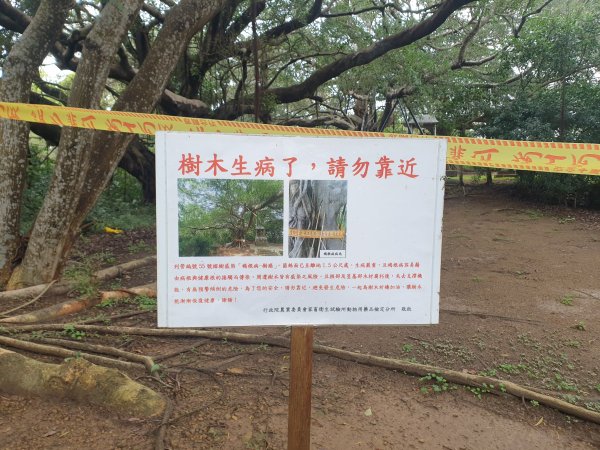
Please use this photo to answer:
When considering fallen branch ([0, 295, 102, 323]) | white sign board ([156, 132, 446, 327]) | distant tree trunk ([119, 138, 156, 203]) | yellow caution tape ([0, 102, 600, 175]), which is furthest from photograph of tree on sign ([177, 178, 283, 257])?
distant tree trunk ([119, 138, 156, 203])

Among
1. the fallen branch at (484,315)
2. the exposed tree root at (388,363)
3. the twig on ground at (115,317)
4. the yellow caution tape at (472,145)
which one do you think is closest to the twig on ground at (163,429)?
the exposed tree root at (388,363)

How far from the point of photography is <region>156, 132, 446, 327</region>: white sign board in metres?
1.74

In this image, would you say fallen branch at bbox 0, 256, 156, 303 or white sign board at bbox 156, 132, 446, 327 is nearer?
white sign board at bbox 156, 132, 446, 327

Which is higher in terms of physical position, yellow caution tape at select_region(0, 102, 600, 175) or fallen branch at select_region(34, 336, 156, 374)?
yellow caution tape at select_region(0, 102, 600, 175)

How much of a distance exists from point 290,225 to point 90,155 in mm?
3720

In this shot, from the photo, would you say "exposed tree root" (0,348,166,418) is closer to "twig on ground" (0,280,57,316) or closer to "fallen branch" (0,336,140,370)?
"fallen branch" (0,336,140,370)

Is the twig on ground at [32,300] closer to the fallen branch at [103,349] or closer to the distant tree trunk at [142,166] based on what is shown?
the fallen branch at [103,349]

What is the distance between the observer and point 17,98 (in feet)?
15.8

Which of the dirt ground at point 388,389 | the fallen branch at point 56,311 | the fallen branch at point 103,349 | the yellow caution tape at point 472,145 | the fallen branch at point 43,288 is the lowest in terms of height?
the dirt ground at point 388,389

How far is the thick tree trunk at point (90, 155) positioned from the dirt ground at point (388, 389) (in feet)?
3.14

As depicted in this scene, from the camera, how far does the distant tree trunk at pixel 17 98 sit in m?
4.76

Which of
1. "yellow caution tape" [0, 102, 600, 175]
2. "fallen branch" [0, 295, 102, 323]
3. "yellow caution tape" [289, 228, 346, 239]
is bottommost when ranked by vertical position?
"fallen branch" [0, 295, 102, 323]

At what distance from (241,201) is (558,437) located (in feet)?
8.25

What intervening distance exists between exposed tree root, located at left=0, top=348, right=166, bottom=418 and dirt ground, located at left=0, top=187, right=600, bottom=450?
0.06 m
